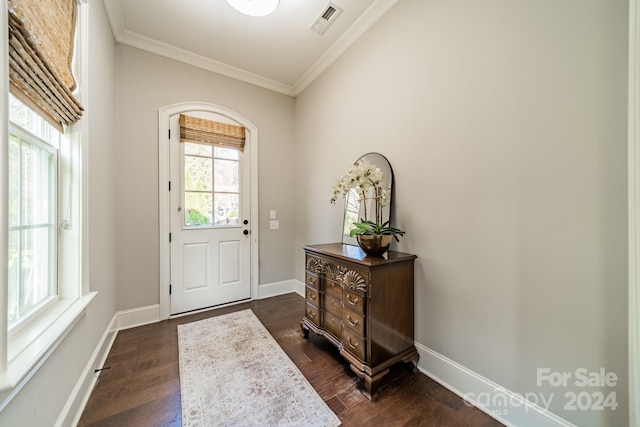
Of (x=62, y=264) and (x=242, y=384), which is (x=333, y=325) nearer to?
(x=242, y=384)

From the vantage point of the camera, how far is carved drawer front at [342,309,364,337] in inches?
62.1

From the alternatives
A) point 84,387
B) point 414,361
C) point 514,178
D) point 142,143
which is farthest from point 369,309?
point 142,143

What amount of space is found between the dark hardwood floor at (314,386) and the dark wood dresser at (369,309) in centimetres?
13

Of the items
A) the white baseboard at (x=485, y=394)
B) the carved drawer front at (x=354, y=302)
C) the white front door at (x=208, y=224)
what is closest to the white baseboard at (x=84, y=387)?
the white front door at (x=208, y=224)

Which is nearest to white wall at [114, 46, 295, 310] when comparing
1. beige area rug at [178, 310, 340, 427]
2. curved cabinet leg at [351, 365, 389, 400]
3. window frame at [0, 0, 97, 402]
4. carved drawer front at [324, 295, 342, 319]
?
beige area rug at [178, 310, 340, 427]

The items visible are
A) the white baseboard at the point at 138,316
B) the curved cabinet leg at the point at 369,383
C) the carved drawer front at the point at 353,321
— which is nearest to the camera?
the curved cabinet leg at the point at 369,383

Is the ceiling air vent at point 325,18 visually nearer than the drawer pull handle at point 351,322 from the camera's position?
No

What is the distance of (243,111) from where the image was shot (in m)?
A: 3.04

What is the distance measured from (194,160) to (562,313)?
3.24m

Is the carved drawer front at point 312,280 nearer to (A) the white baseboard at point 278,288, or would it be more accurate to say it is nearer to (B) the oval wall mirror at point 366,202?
(B) the oval wall mirror at point 366,202

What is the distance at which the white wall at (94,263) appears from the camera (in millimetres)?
979

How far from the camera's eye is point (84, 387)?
4.69 feet

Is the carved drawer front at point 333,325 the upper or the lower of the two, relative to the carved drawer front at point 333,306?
lower

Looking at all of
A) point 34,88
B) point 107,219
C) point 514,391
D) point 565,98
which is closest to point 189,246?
point 107,219
